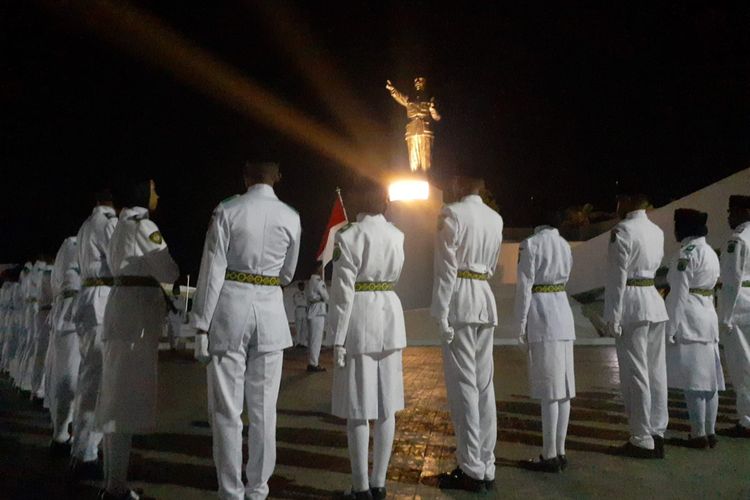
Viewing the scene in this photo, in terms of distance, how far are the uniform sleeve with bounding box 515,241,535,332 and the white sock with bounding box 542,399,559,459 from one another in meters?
0.59

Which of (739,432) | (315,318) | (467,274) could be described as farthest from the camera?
(315,318)

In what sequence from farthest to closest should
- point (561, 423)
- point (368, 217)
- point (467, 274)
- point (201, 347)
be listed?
1. point (561, 423)
2. point (467, 274)
3. point (368, 217)
4. point (201, 347)

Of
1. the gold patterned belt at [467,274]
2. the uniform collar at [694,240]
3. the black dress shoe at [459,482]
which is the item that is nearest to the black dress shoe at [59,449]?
the black dress shoe at [459,482]

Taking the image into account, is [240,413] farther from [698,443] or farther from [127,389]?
[698,443]

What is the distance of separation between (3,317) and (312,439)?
8.41 meters

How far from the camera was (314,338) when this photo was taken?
36.1ft

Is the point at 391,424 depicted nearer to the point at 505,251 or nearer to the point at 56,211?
the point at 56,211

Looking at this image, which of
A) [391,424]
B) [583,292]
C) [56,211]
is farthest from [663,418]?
[583,292]

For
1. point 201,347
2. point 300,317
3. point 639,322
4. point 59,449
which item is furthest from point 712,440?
point 300,317

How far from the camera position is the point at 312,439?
5.55 meters

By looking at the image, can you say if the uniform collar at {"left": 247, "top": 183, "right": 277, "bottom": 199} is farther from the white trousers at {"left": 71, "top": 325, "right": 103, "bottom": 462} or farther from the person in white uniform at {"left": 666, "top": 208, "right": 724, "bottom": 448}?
the person in white uniform at {"left": 666, "top": 208, "right": 724, "bottom": 448}

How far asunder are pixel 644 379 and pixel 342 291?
2.66m

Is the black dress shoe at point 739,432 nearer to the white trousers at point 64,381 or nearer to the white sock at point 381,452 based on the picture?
the white sock at point 381,452

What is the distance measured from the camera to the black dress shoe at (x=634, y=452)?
16.0 ft
